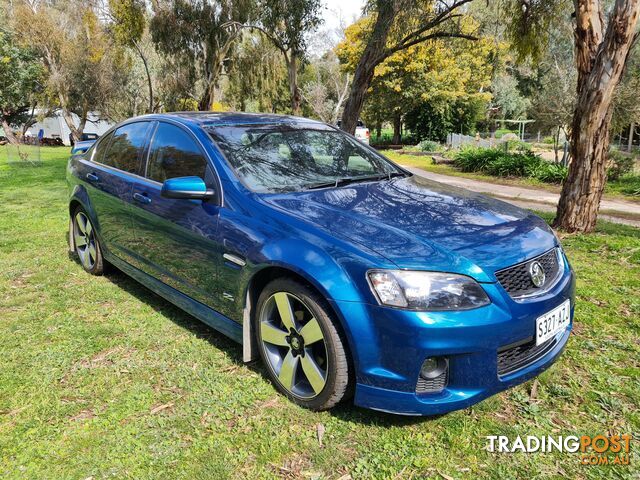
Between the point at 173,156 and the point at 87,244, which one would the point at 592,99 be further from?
the point at 87,244

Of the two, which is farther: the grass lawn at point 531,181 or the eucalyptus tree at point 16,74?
the eucalyptus tree at point 16,74

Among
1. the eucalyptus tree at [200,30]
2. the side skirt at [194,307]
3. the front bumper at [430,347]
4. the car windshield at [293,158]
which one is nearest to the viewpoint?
the front bumper at [430,347]

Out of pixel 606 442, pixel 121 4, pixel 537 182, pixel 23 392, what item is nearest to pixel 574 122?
pixel 606 442

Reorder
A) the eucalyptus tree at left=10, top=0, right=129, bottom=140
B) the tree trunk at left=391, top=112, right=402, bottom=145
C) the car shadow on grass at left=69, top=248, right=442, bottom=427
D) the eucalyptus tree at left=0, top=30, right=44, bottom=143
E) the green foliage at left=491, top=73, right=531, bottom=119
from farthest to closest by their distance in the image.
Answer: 1. the green foliage at left=491, top=73, right=531, bottom=119
2. the tree trunk at left=391, top=112, right=402, bottom=145
3. the eucalyptus tree at left=0, top=30, right=44, bottom=143
4. the eucalyptus tree at left=10, top=0, right=129, bottom=140
5. the car shadow on grass at left=69, top=248, right=442, bottom=427

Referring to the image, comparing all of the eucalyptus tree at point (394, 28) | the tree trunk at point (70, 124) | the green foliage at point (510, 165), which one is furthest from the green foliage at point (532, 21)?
the tree trunk at point (70, 124)

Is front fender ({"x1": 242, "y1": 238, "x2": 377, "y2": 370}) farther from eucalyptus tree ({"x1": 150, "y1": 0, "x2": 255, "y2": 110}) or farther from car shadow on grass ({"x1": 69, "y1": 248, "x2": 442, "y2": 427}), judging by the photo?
eucalyptus tree ({"x1": 150, "y1": 0, "x2": 255, "y2": 110})

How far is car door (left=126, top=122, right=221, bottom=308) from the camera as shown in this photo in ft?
10.4

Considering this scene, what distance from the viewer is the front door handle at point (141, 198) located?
370 centimetres

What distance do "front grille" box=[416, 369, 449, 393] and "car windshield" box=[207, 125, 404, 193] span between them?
1441 mm

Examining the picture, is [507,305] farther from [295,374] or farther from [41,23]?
[41,23]

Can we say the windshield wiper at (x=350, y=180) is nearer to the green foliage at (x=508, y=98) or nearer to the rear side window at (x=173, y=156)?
the rear side window at (x=173, y=156)

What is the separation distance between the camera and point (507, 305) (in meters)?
2.38

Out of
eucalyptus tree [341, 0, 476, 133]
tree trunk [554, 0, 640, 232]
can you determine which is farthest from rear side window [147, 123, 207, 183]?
eucalyptus tree [341, 0, 476, 133]

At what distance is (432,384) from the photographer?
238 centimetres
